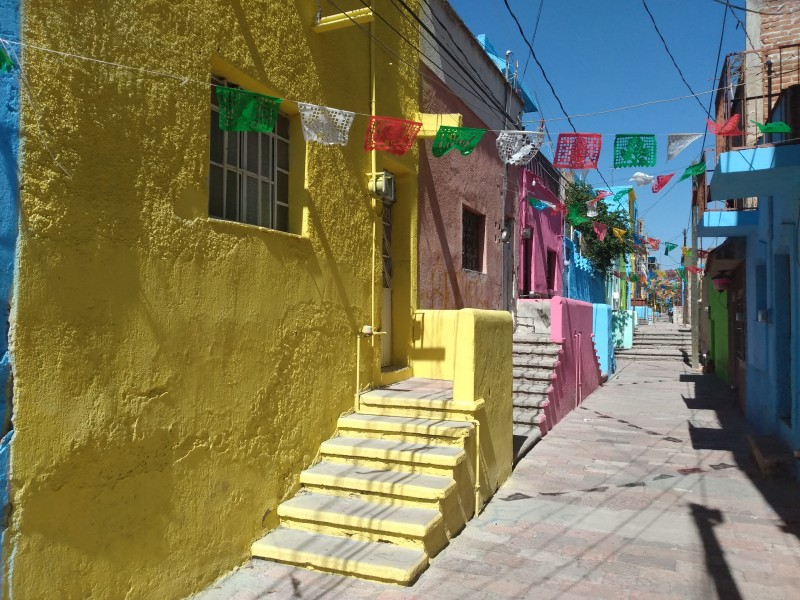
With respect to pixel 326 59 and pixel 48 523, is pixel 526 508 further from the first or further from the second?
pixel 326 59

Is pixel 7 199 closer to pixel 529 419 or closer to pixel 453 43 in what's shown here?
pixel 453 43

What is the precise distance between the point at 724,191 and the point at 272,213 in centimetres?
525

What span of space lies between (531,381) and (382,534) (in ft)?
20.2

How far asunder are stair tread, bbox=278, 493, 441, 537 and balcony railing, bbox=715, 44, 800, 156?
16.7 feet

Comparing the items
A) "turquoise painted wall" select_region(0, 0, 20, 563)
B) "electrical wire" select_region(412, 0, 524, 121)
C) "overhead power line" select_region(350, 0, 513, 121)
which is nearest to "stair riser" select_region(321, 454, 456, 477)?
"turquoise painted wall" select_region(0, 0, 20, 563)

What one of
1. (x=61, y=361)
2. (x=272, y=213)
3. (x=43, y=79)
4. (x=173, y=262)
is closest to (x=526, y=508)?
(x=272, y=213)

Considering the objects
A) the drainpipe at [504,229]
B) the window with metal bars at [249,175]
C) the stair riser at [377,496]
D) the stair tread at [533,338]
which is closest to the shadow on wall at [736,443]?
the stair tread at [533,338]

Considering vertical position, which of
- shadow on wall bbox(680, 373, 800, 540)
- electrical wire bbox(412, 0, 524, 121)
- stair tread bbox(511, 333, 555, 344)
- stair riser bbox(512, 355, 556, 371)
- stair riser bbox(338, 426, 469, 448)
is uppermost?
electrical wire bbox(412, 0, 524, 121)

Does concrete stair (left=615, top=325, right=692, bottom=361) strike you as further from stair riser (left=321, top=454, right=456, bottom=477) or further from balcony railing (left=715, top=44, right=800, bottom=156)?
stair riser (left=321, top=454, right=456, bottom=477)

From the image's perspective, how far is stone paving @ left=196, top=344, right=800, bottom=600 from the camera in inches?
166

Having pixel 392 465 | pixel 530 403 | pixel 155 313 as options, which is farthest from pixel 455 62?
pixel 155 313

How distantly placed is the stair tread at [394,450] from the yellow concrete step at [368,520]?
0.44 meters

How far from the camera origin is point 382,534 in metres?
4.59

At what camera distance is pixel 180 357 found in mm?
3947
